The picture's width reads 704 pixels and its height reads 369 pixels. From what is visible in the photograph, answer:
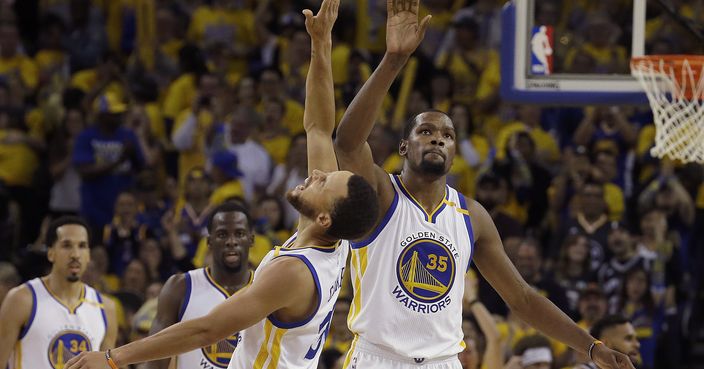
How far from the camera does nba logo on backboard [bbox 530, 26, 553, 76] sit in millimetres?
7570

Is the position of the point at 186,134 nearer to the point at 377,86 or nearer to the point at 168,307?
the point at 168,307

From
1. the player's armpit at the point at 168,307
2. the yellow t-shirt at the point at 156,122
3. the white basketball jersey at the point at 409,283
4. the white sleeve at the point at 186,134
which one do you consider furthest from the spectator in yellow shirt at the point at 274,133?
the white basketball jersey at the point at 409,283

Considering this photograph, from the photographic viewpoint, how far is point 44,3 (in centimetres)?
1469

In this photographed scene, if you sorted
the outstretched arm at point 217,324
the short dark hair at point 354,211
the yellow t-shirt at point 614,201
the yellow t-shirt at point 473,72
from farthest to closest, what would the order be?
1. the yellow t-shirt at point 473,72
2. the yellow t-shirt at point 614,201
3. the short dark hair at point 354,211
4. the outstretched arm at point 217,324

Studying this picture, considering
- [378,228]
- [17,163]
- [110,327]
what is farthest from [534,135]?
[378,228]

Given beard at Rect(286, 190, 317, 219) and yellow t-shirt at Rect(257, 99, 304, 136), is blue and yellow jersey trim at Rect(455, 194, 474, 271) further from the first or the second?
yellow t-shirt at Rect(257, 99, 304, 136)

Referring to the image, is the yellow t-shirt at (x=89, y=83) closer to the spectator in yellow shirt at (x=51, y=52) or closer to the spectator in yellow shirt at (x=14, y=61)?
the spectator in yellow shirt at (x=51, y=52)

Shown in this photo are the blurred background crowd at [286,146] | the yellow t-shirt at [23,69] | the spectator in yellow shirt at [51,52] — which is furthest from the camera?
the spectator in yellow shirt at [51,52]

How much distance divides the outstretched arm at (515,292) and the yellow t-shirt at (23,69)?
323 inches

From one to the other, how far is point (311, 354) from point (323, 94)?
131 cm

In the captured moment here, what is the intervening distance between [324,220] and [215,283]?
2159 mm

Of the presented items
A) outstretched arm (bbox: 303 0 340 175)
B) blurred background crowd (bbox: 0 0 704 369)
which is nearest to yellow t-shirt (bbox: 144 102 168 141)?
blurred background crowd (bbox: 0 0 704 369)

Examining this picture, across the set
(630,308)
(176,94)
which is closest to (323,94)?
(630,308)

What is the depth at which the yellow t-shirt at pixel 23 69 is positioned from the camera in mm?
13117
